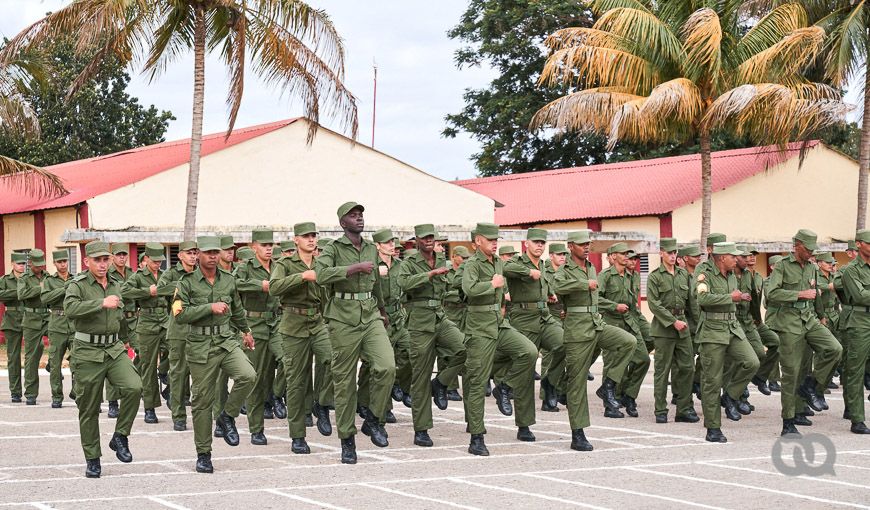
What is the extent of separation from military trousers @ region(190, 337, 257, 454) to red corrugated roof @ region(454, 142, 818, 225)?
21.3 metres

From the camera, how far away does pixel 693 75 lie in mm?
25203

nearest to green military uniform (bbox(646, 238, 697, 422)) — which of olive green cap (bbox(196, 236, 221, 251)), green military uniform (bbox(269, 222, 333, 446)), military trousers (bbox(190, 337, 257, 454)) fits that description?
green military uniform (bbox(269, 222, 333, 446))

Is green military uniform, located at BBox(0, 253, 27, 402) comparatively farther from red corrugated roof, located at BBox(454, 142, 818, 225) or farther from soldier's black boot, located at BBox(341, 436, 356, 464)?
red corrugated roof, located at BBox(454, 142, 818, 225)

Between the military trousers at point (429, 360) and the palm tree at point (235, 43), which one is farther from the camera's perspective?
the palm tree at point (235, 43)

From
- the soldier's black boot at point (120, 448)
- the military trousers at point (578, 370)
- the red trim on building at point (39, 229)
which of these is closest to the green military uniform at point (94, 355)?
the soldier's black boot at point (120, 448)

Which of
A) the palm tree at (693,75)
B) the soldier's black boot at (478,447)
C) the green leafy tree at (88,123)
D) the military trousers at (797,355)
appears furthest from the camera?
the green leafy tree at (88,123)

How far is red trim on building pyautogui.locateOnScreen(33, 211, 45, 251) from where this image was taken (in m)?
28.2

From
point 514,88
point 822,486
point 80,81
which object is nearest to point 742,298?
→ point 822,486

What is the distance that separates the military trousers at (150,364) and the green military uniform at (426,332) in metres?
2.93

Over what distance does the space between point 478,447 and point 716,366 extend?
262 cm

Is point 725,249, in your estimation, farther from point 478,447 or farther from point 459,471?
point 459,471

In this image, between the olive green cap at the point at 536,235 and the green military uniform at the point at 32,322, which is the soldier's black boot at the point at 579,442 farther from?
the green military uniform at the point at 32,322

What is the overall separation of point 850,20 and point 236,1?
11.6m

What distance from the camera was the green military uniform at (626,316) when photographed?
14.5m
